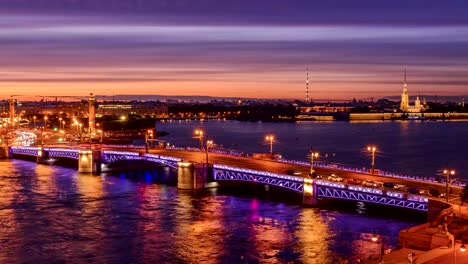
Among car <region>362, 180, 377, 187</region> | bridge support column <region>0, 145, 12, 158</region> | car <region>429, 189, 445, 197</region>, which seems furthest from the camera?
bridge support column <region>0, 145, 12, 158</region>

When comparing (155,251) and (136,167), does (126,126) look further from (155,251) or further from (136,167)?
(155,251)

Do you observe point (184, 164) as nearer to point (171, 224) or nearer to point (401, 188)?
point (171, 224)

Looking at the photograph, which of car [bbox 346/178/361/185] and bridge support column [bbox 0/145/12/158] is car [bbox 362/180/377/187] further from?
bridge support column [bbox 0/145/12/158]

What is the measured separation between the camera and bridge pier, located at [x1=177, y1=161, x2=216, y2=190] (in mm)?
39312

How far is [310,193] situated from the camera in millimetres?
33281

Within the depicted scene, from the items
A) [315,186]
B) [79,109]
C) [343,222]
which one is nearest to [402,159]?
[315,186]

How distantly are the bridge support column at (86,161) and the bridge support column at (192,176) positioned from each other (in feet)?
37.2

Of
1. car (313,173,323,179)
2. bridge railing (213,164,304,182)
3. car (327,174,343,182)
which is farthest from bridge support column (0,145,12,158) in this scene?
car (327,174,343,182)

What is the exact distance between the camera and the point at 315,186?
3322cm

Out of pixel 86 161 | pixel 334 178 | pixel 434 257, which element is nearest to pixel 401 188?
pixel 334 178

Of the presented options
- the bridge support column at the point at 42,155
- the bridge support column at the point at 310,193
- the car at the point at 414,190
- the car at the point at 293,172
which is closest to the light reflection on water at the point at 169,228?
the bridge support column at the point at 310,193

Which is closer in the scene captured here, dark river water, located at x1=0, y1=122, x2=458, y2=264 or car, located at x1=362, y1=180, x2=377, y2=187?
dark river water, located at x1=0, y1=122, x2=458, y2=264

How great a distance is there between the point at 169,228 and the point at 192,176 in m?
11.2

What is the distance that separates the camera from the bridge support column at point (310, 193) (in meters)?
33.2
